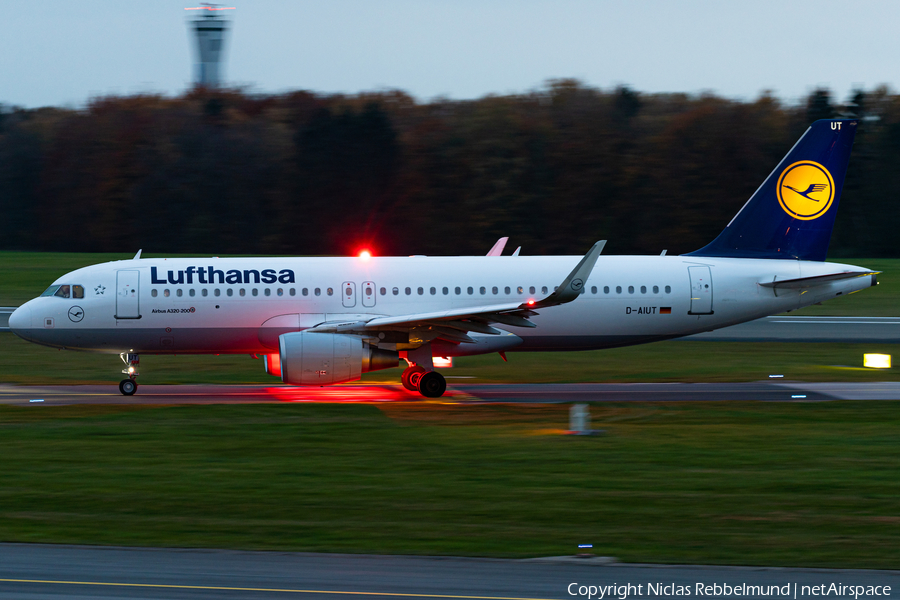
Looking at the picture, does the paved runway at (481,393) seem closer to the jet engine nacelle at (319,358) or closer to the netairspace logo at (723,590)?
the jet engine nacelle at (319,358)

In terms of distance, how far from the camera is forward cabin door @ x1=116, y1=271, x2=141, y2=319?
76.4 feet

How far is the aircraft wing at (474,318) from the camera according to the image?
20.8 metres

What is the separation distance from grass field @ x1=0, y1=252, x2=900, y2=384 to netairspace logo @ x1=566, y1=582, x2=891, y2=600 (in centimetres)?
1643

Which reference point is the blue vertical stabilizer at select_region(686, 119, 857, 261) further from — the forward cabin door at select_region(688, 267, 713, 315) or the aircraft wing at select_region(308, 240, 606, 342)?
the aircraft wing at select_region(308, 240, 606, 342)

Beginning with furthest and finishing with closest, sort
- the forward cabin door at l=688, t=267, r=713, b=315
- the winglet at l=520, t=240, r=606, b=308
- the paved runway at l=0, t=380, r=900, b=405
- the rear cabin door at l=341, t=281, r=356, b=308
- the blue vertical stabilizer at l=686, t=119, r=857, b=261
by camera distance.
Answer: the blue vertical stabilizer at l=686, t=119, r=857, b=261
the forward cabin door at l=688, t=267, r=713, b=315
the rear cabin door at l=341, t=281, r=356, b=308
the paved runway at l=0, t=380, r=900, b=405
the winglet at l=520, t=240, r=606, b=308

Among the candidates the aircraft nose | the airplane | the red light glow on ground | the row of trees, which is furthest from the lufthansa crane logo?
the row of trees

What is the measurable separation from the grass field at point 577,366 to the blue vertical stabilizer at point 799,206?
11.7 feet

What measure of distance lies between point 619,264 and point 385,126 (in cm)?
5910

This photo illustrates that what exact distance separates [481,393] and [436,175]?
184 feet

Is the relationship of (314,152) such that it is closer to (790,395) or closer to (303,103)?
(303,103)

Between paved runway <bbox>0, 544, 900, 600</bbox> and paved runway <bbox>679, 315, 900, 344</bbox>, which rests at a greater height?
paved runway <bbox>679, 315, 900, 344</bbox>

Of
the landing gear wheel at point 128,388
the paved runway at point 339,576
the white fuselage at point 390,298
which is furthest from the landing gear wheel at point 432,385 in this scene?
the paved runway at point 339,576

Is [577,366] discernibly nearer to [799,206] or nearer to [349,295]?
[799,206]

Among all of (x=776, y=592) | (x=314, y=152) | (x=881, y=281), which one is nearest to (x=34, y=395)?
(x=776, y=592)
